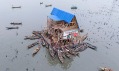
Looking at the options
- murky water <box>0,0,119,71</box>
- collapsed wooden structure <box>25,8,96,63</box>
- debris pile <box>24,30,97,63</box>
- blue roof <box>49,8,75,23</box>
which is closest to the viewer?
murky water <box>0,0,119,71</box>

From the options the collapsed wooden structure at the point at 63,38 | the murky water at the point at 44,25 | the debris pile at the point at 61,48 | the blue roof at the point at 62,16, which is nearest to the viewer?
the murky water at the point at 44,25

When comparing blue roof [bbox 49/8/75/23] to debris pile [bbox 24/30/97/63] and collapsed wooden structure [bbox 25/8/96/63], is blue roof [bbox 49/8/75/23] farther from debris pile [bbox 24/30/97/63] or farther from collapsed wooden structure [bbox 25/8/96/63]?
debris pile [bbox 24/30/97/63]

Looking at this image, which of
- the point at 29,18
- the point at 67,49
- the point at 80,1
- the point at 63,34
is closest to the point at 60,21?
the point at 63,34

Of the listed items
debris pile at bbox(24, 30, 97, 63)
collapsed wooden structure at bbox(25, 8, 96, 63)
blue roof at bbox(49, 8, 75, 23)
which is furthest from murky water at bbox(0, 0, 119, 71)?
blue roof at bbox(49, 8, 75, 23)

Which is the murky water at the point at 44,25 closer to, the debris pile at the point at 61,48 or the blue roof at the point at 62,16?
the debris pile at the point at 61,48

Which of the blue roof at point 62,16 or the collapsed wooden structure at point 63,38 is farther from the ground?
the blue roof at point 62,16

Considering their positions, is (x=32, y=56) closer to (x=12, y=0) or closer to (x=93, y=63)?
(x=93, y=63)

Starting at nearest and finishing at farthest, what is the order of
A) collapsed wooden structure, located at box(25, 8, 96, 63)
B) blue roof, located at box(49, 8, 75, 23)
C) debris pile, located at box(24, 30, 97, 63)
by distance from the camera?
debris pile, located at box(24, 30, 97, 63) < collapsed wooden structure, located at box(25, 8, 96, 63) < blue roof, located at box(49, 8, 75, 23)

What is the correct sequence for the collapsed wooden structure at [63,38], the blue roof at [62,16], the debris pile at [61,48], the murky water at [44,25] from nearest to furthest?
1. the murky water at [44,25]
2. the debris pile at [61,48]
3. the collapsed wooden structure at [63,38]
4. the blue roof at [62,16]

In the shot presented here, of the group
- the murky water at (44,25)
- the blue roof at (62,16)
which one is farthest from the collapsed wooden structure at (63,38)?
the murky water at (44,25)
